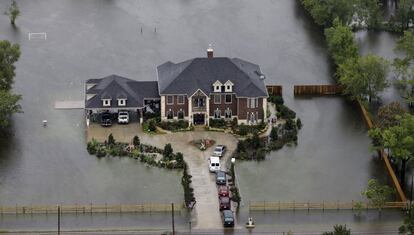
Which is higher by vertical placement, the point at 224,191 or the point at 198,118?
the point at 198,118

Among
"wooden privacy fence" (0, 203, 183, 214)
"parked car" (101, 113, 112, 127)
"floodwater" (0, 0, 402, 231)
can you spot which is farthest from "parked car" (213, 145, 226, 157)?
"parked car" (101, 113, 112, 127)

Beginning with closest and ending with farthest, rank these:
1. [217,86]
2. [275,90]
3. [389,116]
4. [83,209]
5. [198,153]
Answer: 1. [83,209]
2. [389,116]
3. [198,153]
4. [217,86]
5. [275,90]

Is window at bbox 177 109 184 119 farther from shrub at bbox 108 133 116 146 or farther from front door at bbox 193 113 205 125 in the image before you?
shrub at bbox 108 133 116 146

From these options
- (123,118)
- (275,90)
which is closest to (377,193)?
(275,90)

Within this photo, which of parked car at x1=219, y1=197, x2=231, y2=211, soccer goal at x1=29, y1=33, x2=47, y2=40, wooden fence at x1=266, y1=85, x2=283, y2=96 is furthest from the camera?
soccer goal at x1=29, y1=33, x2=47, y2=40

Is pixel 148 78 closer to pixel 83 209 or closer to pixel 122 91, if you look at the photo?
pixel 122 91

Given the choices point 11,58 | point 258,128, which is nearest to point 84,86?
point 11,58

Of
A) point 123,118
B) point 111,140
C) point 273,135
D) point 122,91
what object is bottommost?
point 111,140
